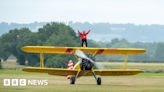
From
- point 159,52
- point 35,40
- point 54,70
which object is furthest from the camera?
point 159,52

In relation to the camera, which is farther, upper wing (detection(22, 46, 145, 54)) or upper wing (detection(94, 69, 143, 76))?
upper wing (detection(22, 46, 145, 54))

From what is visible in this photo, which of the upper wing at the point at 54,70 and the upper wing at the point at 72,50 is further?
the upper wing at the point at 72,50

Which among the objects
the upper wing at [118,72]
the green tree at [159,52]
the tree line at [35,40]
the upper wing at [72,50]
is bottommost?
the green tree at [159,52]

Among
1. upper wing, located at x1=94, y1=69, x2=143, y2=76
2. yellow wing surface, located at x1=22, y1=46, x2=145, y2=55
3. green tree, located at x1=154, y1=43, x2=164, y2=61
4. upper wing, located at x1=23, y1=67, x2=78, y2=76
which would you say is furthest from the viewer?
green tree, located at x1=154, y1=43, x2=164, y2=61

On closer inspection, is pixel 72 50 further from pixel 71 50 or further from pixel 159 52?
pixel 159 52

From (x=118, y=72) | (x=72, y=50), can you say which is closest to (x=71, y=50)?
(x=72, y=50)

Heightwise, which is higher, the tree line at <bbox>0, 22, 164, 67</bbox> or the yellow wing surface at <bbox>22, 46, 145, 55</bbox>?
the yellow wing surface at <bbox>22, 46, 145, 55</bbox>

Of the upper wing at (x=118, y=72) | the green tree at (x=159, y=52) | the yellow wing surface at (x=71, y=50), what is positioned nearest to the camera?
the upper wing at (x=118, y=72)

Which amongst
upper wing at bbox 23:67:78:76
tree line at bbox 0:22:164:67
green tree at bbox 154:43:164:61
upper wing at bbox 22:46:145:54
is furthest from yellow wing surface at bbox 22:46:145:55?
green tree at bbox 154:43:164:61

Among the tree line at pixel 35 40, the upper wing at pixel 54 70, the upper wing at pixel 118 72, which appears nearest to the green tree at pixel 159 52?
the tree line at pixel 35 40

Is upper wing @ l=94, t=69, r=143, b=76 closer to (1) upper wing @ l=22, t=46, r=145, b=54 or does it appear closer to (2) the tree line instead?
(1) upper wing @ l=22, t=46, r=145, b=54

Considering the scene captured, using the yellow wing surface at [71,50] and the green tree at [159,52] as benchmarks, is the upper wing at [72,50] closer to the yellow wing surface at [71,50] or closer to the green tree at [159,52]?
the yellow wing surface at [71,50]

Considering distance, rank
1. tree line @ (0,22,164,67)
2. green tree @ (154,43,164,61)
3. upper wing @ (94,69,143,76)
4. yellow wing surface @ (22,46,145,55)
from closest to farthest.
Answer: upper wing @ (94,69,143,76) → yellow wing surface @ (22,46,145,55) → tree line @ (0,22,164,67) → green tree @ (154,43,164,61)

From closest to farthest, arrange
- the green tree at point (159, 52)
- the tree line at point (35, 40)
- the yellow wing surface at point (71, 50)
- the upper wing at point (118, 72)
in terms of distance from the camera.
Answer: the upper wing at point (118, 72) → the yellow wing surface at point (71, 50) → the tree line at point (35, 40) → the green tree at point (159, 52)
